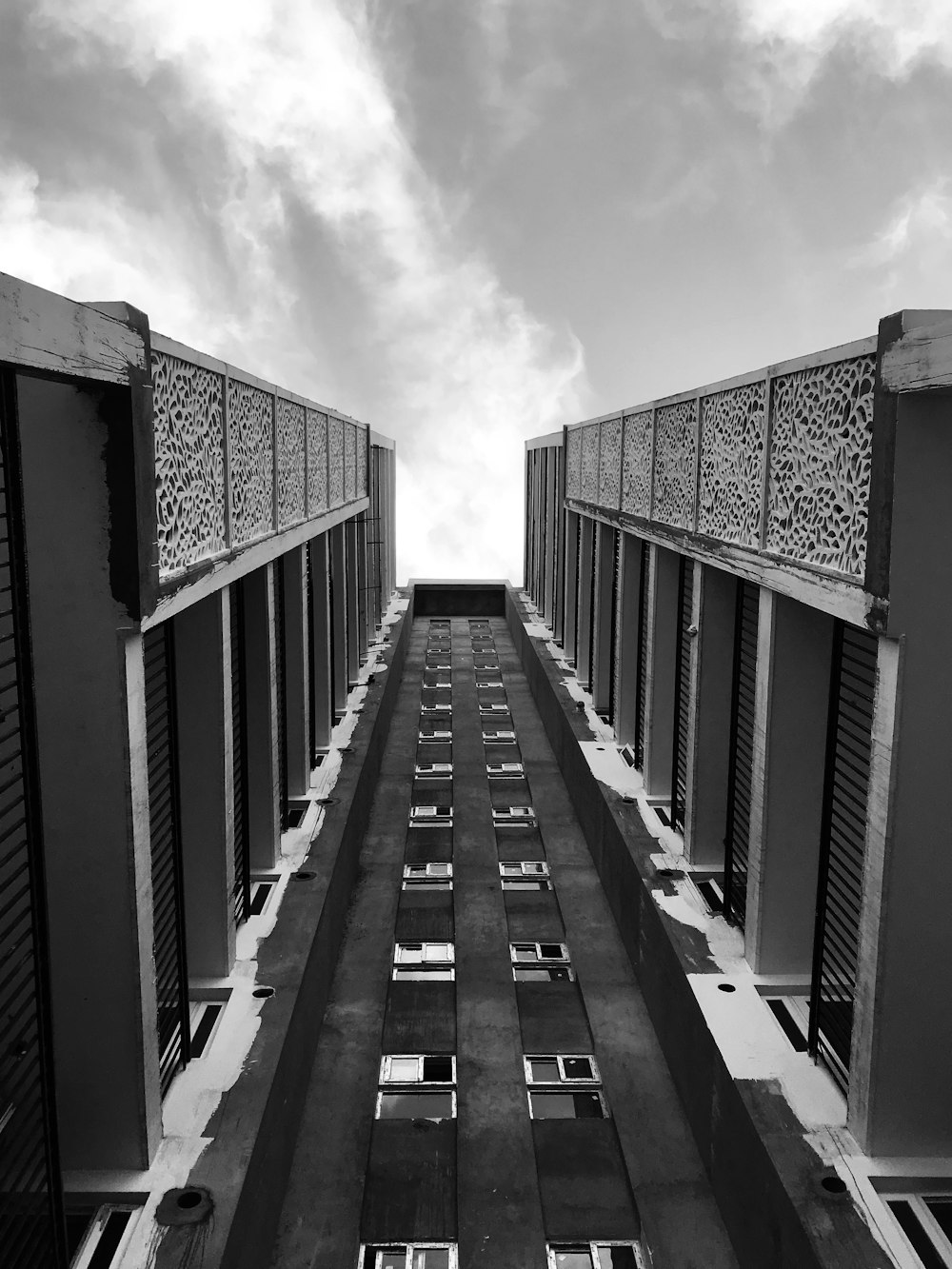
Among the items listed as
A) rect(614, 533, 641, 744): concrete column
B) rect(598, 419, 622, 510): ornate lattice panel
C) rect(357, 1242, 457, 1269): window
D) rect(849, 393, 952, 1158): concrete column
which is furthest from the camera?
rect(598, 419, 622, 510): ornate lattice panel

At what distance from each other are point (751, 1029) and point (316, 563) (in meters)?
6.98

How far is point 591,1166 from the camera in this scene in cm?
581

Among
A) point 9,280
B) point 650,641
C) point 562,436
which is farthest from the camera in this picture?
point 562,436

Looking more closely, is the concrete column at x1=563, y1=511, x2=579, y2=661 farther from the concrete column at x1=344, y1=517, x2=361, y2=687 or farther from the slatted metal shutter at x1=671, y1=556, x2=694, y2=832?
the slatted metal shutter at x1=671, y1=556, x2=694, y2=832

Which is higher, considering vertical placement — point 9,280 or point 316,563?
point 9,280

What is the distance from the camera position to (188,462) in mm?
5414

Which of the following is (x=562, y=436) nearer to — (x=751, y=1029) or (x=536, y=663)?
(x=536, y=663)

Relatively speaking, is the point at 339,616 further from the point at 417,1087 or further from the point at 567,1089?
the point at 567,1089

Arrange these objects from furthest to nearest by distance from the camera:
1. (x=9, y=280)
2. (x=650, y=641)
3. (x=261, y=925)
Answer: (x=650, y=641)
(x=261, y=925)
(x=9, y=280)

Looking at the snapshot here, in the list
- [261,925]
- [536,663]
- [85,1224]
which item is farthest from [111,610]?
[536,663]

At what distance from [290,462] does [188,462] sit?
3618 mm

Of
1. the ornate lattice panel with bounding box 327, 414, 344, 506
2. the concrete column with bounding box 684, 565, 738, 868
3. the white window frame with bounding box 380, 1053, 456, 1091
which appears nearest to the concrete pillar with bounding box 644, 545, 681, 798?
the concrete column with bounding box 684, 565, 738, 868

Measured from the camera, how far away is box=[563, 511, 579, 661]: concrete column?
1575 cm

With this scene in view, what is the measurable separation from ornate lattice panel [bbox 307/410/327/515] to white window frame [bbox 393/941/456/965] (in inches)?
159
